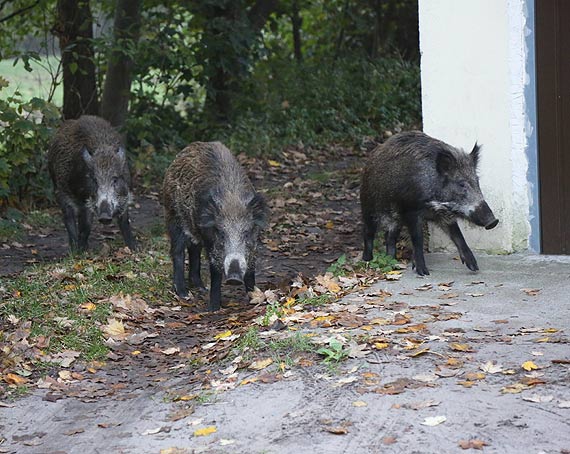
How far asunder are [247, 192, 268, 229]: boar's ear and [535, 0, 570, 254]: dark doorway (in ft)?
7.74

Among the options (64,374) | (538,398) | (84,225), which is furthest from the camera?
(84,225)

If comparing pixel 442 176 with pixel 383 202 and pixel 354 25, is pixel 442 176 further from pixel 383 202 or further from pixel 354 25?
pixel 354 25

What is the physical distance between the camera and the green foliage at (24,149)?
36.5ft

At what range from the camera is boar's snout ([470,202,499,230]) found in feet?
27.2

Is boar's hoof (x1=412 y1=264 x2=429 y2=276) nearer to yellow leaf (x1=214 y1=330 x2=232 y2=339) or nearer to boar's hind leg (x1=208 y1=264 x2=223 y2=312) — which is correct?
boar's hind leg (x1=208 y1=264 x2=223 y2=312)

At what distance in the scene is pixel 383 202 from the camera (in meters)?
8.86

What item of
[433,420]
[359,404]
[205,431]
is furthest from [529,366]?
[205,431]

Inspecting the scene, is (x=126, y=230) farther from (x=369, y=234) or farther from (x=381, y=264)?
(x=381, y=264)

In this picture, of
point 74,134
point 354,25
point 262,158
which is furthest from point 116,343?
point 354,25

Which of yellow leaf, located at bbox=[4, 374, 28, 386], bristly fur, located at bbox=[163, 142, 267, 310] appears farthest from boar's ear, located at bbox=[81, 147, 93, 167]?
yellow leaf, located at bbox=[4, 374, 28, 386]

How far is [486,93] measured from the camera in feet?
28.8

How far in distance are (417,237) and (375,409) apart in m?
3.35

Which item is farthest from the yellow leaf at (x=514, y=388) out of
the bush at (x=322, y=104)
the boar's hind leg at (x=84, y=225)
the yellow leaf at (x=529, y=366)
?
the bush at (x=322, y=104)

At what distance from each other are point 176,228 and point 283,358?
9.72ft
